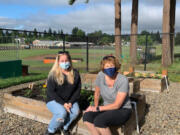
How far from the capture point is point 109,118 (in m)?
2.59

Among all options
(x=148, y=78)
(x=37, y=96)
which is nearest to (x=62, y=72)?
(x=37, y=96)

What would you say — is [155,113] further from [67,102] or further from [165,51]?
[165,51]

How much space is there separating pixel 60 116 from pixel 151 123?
1829 mm

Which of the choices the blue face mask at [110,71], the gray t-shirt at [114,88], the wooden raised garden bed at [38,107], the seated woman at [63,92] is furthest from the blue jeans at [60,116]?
the blue face mask at [110,71]

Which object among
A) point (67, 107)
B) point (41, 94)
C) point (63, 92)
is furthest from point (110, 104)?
point (41, 94)

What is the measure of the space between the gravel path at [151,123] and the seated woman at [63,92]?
1.77 ft

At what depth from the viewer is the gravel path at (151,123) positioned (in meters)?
3.36

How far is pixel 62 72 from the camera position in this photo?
3203 millimetres

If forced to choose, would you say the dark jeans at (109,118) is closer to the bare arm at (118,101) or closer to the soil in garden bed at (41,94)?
the bare arm at (118,101)

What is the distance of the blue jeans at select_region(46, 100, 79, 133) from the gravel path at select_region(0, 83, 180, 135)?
46 centimetres

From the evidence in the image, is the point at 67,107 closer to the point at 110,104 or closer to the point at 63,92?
the point at 63,92

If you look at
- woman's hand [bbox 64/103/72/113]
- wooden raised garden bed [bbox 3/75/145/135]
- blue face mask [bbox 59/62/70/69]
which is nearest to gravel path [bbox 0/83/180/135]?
wooden raised garden bed [bbox 3/75/145/135]

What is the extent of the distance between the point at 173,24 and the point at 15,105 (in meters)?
12.9

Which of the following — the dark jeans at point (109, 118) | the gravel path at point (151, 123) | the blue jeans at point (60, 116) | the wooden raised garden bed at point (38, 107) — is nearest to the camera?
the dark jeans at point (109, 118)
